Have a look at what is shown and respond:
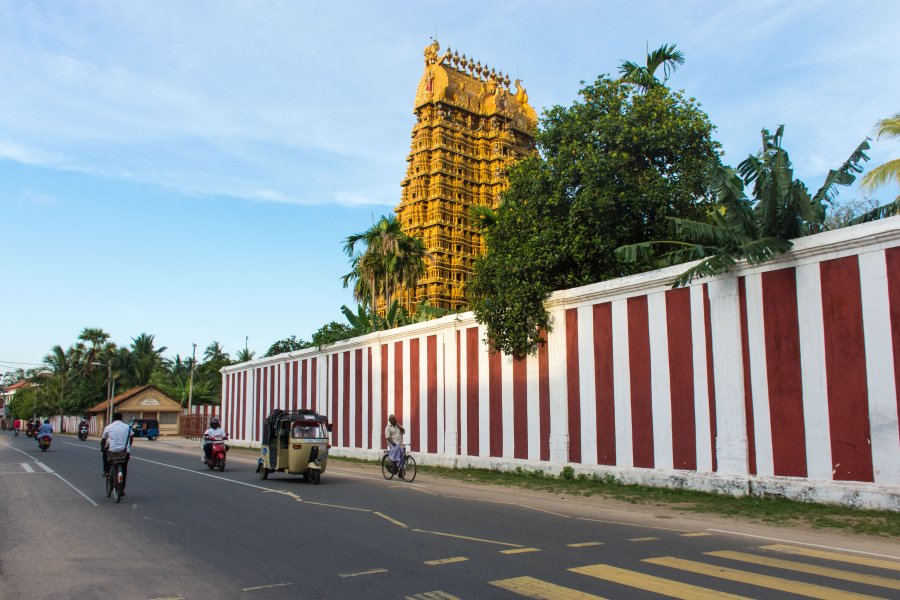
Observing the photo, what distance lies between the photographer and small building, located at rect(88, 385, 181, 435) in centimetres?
7375

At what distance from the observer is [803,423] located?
45.2 ft

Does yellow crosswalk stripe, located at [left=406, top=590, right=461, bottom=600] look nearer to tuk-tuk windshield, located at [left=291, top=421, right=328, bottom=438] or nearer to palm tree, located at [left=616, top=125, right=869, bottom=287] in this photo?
palm tree, located at [left=616, top=125, right=869, bottom=287]

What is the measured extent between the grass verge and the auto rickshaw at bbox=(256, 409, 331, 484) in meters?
4.49

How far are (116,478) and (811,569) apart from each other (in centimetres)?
1259

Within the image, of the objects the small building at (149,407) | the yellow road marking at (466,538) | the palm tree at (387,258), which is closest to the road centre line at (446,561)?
the yellow road marking at (466,538)

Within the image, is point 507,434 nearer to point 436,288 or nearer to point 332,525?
point 332,525

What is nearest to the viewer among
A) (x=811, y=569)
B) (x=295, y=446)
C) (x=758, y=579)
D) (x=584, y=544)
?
(x=758, y=579)

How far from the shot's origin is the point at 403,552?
8.44 m

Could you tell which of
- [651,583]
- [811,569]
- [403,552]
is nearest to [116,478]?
[403,552]

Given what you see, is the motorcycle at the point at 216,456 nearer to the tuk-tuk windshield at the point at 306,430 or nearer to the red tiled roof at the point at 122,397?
the tuk-tuk windshield at the point at 306,430

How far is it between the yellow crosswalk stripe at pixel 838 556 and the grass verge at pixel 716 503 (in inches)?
88.2

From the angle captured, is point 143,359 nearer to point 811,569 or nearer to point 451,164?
point 451,164

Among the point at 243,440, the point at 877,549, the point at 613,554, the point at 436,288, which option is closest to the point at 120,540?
the point at 613,554

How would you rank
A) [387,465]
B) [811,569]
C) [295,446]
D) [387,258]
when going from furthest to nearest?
[387,258], [387,465], [295,446], [811,569]
